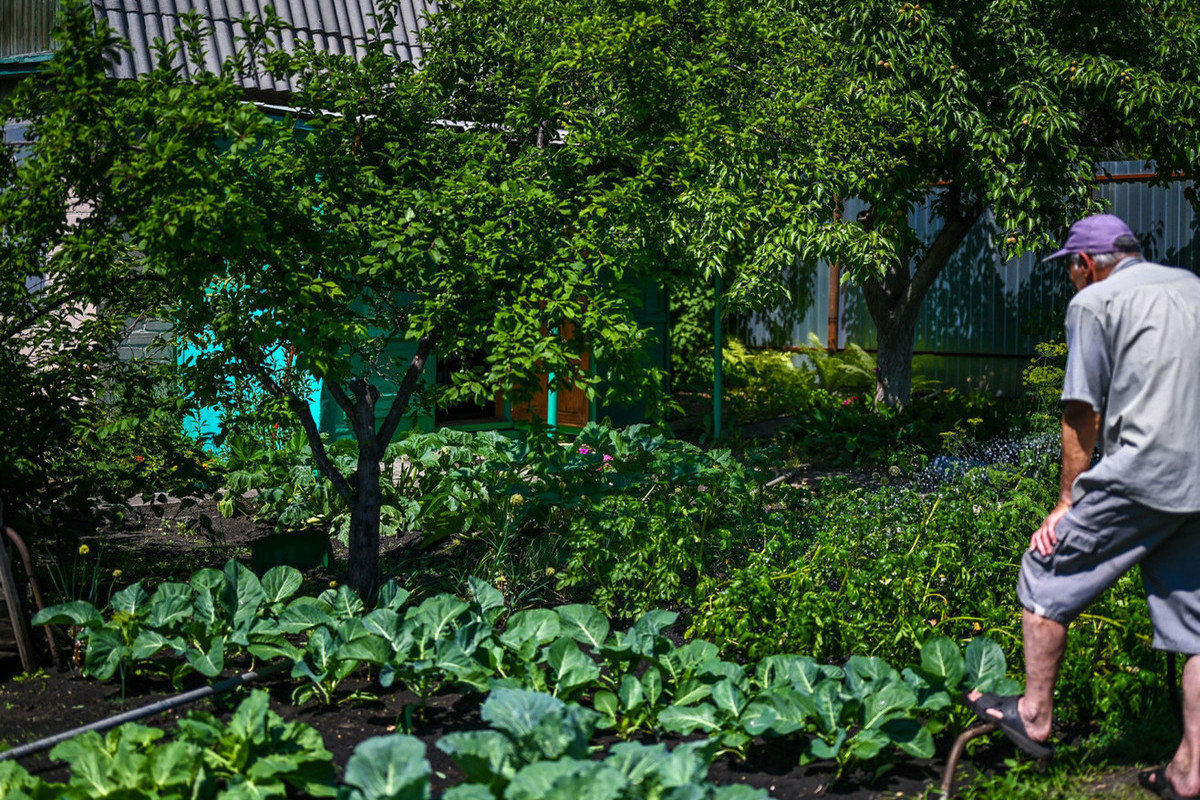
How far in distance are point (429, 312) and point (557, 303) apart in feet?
1.91

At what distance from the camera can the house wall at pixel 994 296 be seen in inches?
499

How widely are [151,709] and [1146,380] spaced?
3.25 meters

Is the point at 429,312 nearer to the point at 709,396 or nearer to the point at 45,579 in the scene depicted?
the point at 45,579

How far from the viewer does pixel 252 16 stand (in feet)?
31.0

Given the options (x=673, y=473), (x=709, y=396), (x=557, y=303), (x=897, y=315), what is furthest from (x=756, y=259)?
(x=709, y=396)

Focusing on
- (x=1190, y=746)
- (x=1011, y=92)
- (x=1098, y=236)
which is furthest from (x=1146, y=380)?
(x=1011, y=92)

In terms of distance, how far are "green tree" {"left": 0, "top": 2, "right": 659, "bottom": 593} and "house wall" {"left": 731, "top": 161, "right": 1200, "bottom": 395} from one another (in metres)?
7.94

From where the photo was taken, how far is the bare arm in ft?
11.5

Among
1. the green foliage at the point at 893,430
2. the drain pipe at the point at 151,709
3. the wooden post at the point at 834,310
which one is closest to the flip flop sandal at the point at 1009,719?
the drain pipe at the point at 151,709

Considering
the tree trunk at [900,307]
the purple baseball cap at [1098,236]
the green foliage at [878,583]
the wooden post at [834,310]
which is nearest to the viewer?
the purple baseball cap at [1098,236]

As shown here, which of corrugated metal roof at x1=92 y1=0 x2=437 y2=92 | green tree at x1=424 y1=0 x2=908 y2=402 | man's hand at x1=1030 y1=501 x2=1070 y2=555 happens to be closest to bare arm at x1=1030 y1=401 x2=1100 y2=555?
man's hand at x1=1030 y1=501 x2=1070 y2=555

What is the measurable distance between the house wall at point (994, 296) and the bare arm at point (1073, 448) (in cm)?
920

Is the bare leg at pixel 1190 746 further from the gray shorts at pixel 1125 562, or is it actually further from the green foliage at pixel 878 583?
the green foliage at pixel 878 583

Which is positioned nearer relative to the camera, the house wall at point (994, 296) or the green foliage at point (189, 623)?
the green foliage at point (189, 623)
